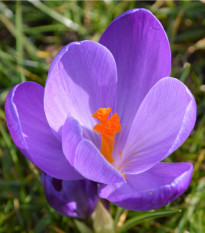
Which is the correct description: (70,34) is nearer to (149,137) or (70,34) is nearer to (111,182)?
(149,137)

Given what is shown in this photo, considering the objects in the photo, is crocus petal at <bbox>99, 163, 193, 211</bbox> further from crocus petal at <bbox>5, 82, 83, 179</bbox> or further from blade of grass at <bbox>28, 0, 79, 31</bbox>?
blade of grass at <bbox>28, 0, 79, 31</bbox>

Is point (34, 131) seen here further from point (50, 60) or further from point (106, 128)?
point (50, 60)

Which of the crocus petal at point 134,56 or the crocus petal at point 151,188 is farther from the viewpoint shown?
the crocus petal at point 134,56

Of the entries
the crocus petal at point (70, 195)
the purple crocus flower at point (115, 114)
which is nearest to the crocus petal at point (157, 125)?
the purple crocus flower at point (115, 114)

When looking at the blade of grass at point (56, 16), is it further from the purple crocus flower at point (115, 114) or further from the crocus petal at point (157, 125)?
the crocus petal at point (157, 125)

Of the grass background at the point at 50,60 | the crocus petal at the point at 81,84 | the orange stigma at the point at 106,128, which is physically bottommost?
the grass background at the point at 50,60

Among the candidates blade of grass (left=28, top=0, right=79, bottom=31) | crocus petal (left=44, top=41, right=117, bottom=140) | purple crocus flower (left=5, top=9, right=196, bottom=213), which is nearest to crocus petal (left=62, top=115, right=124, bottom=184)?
purple crocus flower (left=5, top=9, right=196, bottom=213)

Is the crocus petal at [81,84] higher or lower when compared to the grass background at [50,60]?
higher
